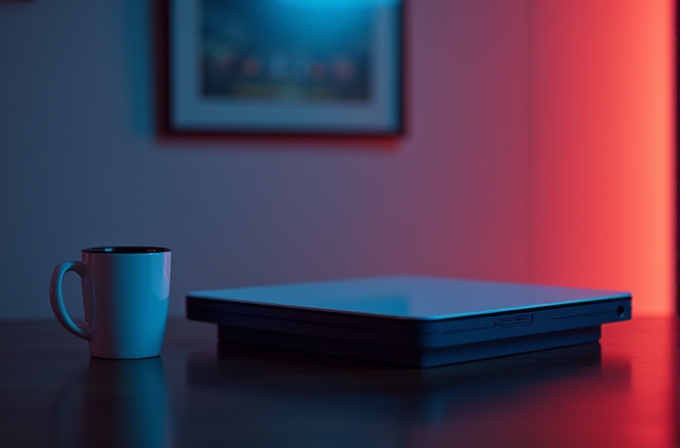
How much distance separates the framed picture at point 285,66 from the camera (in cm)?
217

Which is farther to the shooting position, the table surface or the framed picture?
the framed picture

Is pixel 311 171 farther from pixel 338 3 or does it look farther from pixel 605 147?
pixel 605 147

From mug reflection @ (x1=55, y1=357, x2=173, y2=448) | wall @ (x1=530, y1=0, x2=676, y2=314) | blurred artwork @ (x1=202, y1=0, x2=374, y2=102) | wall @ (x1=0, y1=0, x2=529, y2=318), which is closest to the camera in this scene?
mug reflection @ (x1=55, y1=357, x2=173, y2=448)

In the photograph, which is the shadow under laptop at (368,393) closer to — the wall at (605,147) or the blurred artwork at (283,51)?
the blurred artwork at (283,51)

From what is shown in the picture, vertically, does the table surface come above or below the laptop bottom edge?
below

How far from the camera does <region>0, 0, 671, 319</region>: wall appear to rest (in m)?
2.09

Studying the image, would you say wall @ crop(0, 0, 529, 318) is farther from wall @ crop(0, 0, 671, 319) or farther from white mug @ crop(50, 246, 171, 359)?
white mug @ crop(50, 246, 171, 359)

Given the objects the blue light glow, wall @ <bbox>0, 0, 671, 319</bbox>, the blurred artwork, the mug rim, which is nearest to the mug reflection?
the mug rim

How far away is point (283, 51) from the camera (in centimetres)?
228

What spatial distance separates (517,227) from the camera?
256cm

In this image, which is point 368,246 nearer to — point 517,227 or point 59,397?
point 517,227

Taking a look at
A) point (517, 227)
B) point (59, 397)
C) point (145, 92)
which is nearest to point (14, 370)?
point (59, 397)

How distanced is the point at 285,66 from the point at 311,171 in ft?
0.96

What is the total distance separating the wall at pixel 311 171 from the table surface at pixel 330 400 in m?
1.16
